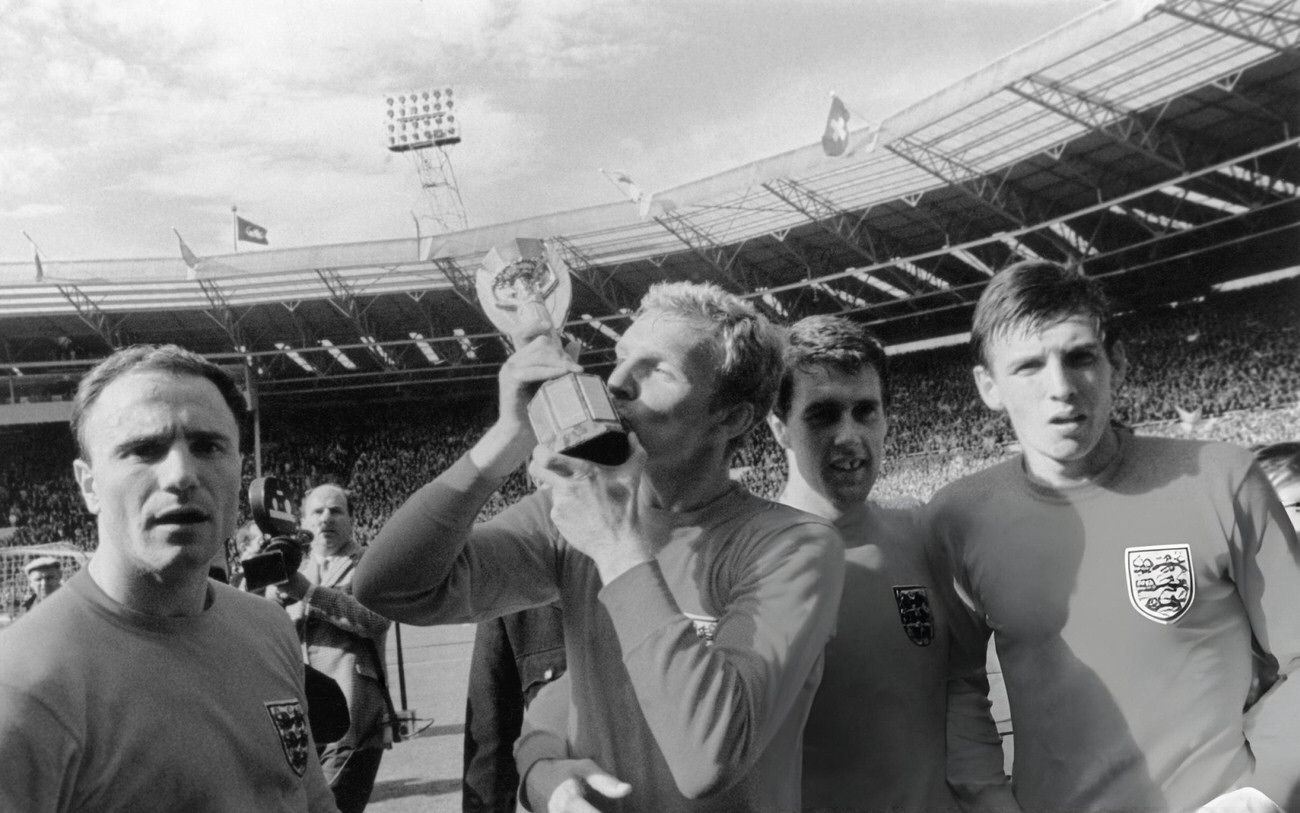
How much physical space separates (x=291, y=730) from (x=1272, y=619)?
1.53 metres

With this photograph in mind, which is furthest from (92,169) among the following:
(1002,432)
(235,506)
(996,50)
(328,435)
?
(328,435)

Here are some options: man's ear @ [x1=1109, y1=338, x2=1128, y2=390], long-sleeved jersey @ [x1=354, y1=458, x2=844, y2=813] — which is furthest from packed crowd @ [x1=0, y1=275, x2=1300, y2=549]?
man's ear @ [x1=1109, y1=338, x2=1128, y2=390]

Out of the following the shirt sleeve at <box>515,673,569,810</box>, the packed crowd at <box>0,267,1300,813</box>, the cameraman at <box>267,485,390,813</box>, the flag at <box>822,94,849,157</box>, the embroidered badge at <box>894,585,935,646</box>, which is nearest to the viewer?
the packed crowd at <box>0,267,1300,813</box>

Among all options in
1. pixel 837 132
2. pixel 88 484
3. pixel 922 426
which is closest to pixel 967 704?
pixel 88 484

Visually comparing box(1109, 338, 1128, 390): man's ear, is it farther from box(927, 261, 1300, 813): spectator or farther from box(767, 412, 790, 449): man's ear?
box(767, 412, 790, 449): man's ear

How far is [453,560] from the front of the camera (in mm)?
1391

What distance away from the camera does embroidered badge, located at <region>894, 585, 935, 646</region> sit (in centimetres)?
183

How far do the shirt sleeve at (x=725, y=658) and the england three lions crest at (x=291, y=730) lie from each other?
0.70 metres

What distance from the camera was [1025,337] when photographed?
1724 millimetres

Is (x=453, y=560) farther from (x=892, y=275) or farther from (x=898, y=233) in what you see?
(x=892, y=275)

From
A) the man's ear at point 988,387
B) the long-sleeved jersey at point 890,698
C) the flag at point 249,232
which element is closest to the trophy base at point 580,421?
the long-sleeved jersey at point 890,698

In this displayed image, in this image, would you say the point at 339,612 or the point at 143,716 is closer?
the point at 143,716

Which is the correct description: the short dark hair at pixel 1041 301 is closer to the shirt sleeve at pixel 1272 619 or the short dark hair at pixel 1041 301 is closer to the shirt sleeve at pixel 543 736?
the shirt sleeve at pixel 1272 619

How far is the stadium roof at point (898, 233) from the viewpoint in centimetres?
1387
